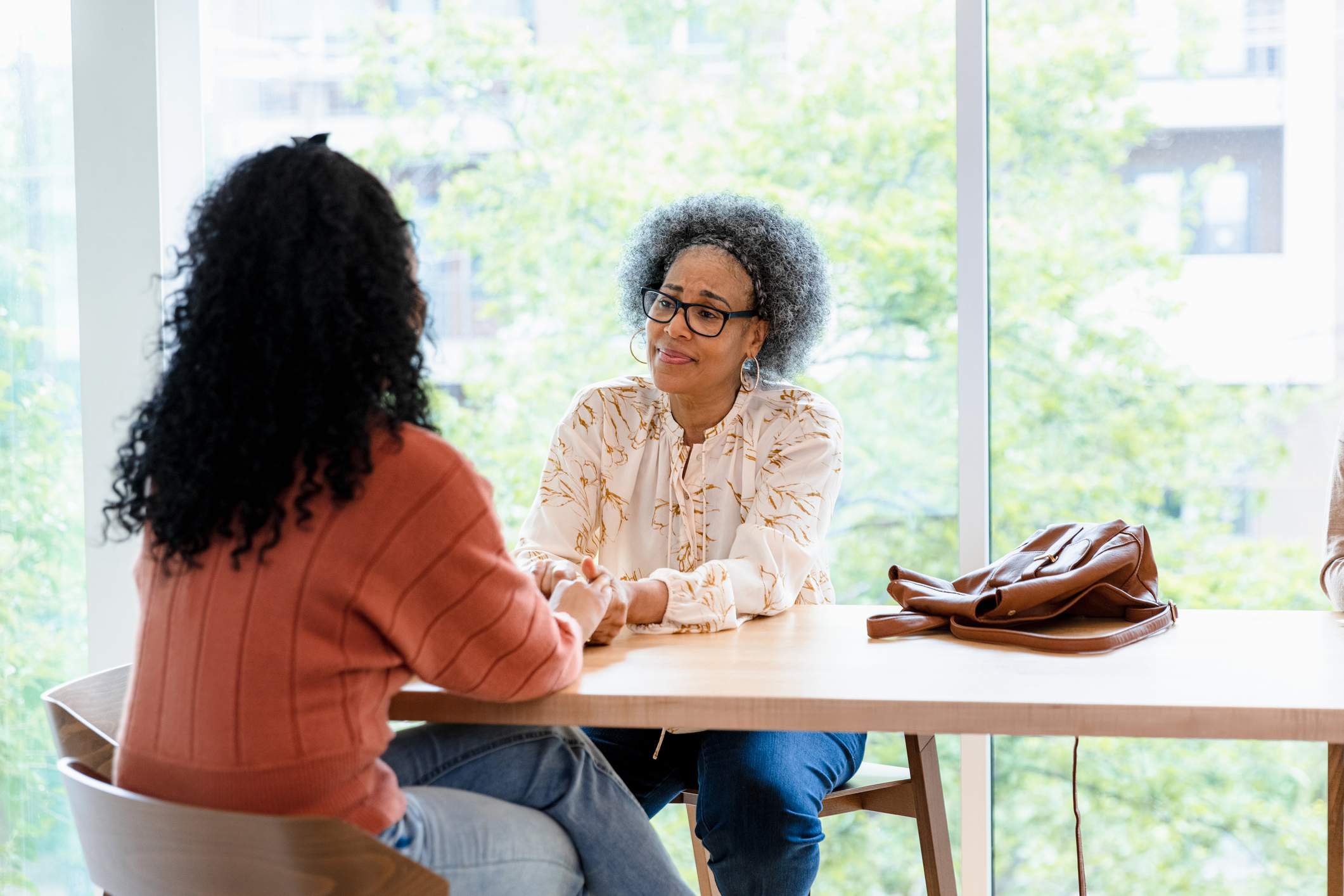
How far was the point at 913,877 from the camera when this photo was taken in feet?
8.95

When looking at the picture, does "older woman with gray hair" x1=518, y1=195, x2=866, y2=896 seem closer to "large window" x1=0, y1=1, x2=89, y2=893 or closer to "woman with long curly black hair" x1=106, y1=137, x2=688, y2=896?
"woman with long curly black hair" x1=106, y1=137, x2=688, y2=896

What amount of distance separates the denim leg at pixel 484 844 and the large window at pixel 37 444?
1591 mm

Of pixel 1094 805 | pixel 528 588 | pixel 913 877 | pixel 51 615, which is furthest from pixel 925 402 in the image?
pixel 51 615

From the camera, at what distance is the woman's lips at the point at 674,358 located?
2008 millimetres

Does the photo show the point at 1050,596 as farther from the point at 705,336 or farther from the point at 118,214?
the point at 118,214

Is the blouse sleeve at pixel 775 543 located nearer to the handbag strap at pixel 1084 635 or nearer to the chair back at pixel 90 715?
the handbag strap at pixel 1084 635

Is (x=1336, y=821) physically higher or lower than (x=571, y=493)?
lower

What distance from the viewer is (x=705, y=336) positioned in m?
2.02

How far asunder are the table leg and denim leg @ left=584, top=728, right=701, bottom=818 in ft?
3.09

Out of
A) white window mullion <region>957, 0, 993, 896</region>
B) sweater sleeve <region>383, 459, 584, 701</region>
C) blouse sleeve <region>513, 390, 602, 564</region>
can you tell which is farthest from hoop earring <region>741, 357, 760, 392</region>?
sweater sleeve <region>383, 459, 584, 701</region>

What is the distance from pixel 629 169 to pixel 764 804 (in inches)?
61.3

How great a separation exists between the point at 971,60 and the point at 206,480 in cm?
170

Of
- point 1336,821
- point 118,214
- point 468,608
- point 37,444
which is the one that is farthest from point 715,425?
point 37,444

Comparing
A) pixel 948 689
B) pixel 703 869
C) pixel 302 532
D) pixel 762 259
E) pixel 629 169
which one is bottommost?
pixel 703 869
